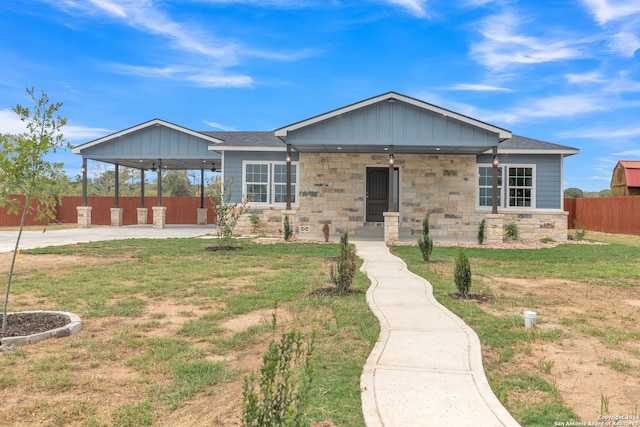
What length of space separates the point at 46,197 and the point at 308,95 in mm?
31178

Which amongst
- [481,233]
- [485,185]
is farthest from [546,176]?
Result: [481,233]

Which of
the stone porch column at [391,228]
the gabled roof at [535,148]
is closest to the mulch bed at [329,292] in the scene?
the stone porch column at [391,228]

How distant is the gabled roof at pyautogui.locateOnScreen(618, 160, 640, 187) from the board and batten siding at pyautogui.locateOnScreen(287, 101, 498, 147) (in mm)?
19690

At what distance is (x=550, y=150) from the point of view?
1664cm

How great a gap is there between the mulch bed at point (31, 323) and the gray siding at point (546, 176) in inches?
664

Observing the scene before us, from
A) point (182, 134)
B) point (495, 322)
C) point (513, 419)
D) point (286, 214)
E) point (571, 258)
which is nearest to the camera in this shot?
point (513, 419)

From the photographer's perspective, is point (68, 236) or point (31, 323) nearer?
point (31, 323)

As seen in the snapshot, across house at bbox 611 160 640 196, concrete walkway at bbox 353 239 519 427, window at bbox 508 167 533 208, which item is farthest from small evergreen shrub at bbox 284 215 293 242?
house at bbox 611 160 640 196

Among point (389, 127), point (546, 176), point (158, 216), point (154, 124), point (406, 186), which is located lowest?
point (158, 216)

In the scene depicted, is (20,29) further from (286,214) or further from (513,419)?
(513,419)

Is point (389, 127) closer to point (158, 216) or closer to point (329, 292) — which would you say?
point (329, 292)

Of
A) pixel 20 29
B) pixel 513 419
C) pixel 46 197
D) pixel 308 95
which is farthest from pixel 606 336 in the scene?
pixel 308 95

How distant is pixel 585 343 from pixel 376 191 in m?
13.4

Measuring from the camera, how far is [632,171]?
27.2 meters
